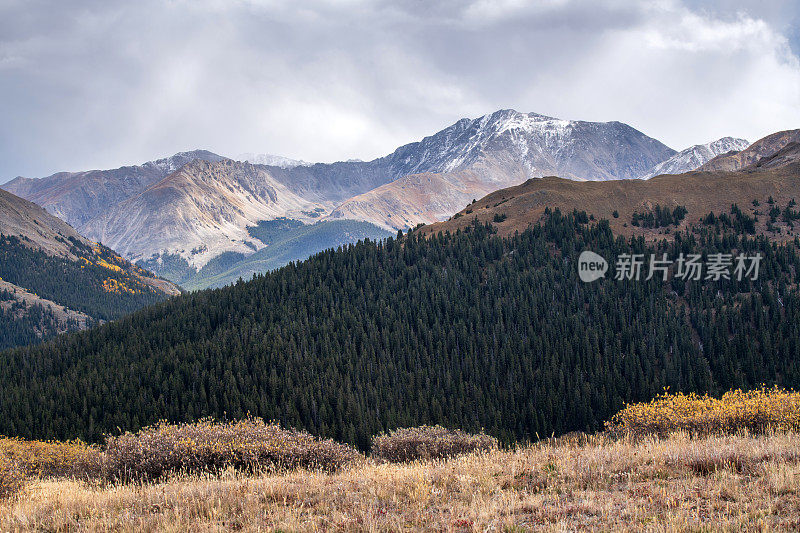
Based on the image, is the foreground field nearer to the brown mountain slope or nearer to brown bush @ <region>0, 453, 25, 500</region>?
brown bush @ <region>0, 453, 25, 500</region>

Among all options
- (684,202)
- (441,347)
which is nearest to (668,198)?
(684,202)

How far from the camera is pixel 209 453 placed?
3012cm

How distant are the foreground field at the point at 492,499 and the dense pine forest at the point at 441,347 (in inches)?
3185

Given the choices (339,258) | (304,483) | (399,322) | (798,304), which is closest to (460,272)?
(399,322)

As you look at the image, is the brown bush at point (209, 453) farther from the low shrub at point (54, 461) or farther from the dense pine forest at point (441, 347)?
the dense pine forest at point (441, 347)

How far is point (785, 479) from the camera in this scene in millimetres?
17531

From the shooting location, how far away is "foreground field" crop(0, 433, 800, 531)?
53.2 ft

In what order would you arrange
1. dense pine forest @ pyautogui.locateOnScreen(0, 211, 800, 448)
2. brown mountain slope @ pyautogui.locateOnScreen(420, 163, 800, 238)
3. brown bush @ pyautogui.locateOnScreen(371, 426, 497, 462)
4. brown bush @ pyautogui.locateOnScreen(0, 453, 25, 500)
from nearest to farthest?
brown bush @ pyautogui.locateOnScreen(0, 453, 25, 500)
brown bush @ pyautogui.locateOnScreen(371, 426, 497, 462)
dense pine forest @ pyautogui.locateOnScreen(0, 211, 800, 448)
brown mountain slope @ pyautogui.locateOnScreen(420, 163, 800, 238)

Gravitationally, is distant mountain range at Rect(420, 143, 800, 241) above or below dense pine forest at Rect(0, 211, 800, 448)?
above

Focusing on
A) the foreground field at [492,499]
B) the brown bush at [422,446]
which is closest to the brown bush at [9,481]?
the foreground field at [492,499]

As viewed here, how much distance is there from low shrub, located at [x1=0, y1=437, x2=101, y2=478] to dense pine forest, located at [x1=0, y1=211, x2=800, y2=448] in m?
48.6

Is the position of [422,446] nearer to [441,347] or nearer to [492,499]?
[492,499]

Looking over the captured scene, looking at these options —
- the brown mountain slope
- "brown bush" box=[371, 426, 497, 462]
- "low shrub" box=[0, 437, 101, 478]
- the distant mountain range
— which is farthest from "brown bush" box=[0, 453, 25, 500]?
the brown mountain slope

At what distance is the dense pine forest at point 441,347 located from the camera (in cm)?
11656
